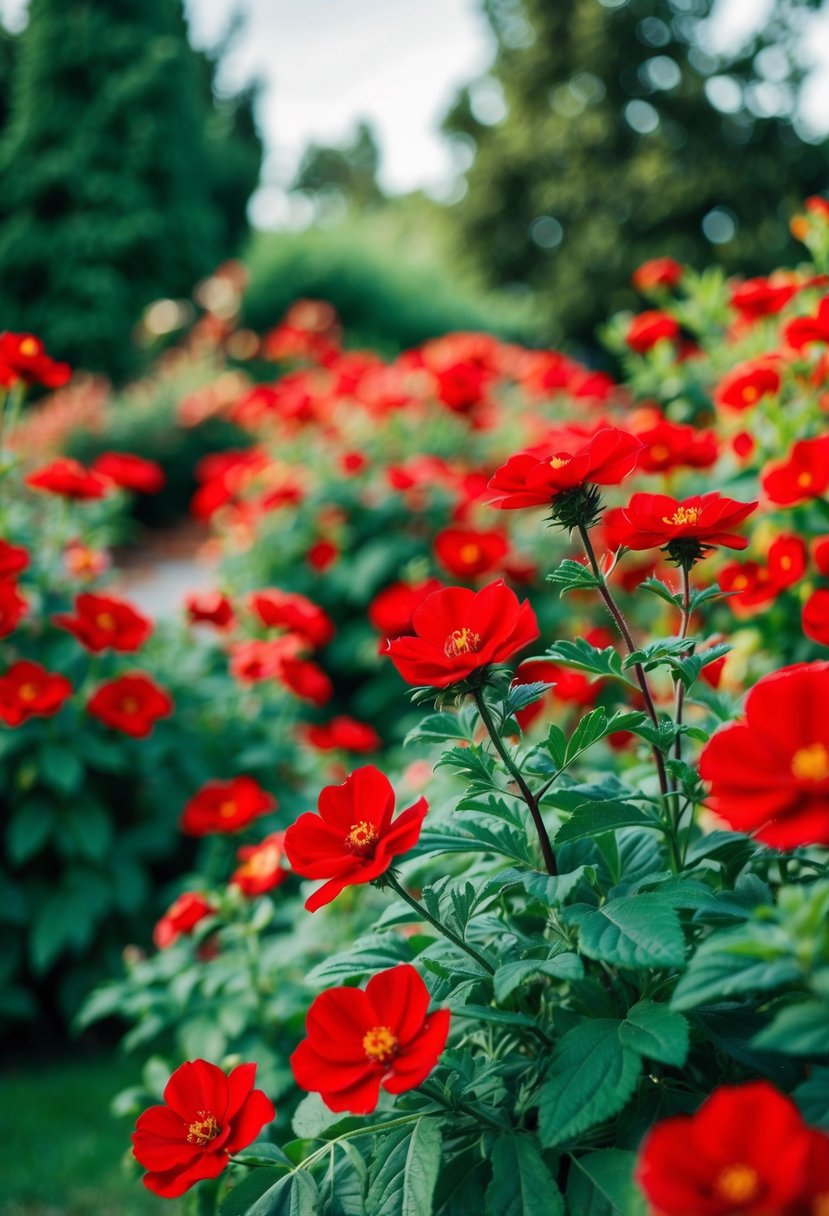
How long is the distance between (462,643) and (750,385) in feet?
3.68

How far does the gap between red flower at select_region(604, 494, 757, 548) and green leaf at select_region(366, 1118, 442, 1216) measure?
0.59 metres

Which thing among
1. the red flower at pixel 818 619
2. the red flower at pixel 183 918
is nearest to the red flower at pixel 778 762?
the red flower at pixel 818 619

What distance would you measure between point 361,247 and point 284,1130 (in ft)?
46.2

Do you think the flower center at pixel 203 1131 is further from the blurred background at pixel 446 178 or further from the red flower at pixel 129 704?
the blurred background at pixel 446 178

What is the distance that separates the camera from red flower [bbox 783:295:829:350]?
165 centimetres

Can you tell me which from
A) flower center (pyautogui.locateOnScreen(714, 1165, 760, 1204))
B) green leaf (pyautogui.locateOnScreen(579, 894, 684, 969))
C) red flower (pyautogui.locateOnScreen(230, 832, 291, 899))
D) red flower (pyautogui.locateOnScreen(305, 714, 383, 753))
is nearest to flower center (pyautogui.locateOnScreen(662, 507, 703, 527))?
green leaf (pyautogui.locateOnScreen(579, 894, 684, 969))

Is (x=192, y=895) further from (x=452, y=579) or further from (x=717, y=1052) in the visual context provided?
(x=452, y=579)

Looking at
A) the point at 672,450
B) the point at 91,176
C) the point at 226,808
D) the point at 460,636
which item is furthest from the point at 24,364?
the point at 91,176

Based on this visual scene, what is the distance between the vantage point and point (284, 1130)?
144cm

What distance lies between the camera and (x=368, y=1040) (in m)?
0.83

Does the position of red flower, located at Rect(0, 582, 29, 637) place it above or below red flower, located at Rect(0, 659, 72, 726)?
above

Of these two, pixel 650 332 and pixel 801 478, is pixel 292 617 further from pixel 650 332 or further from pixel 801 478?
pixel 650 332

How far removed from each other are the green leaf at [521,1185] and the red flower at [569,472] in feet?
1.91

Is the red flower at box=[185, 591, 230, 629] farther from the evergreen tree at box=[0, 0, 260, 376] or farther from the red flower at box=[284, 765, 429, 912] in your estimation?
the evergreen tree at box=[0, 0, 260, 376]
